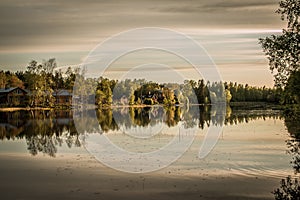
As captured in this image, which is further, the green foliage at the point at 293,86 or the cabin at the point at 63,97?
the cabin at the point at 63,97

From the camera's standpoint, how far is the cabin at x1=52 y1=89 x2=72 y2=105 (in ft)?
375

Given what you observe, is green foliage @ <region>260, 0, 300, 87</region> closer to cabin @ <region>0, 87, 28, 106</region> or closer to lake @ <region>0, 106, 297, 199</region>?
lake @ <region>0, 106, 297, 199</region>

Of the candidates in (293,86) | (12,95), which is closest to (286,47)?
(293,86)

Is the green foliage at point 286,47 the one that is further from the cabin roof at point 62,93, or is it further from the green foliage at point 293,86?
the cabin roof at point 62,93

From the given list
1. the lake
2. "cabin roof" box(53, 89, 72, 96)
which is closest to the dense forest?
"cabin roof" box(53, 89, 72, 96)

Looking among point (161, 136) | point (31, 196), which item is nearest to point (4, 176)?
point (31, 196)

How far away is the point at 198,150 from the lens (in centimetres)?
2789

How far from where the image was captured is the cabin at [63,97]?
375ft

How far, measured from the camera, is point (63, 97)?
116125mm

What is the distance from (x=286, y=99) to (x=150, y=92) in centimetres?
13710

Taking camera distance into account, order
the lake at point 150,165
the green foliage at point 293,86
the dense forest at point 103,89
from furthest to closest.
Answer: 1. the dense forest at point 103,89
2. the green foliage at point 293,86
3. the lake at point 150,165

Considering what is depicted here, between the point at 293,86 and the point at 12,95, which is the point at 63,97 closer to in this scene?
the point at 12,95

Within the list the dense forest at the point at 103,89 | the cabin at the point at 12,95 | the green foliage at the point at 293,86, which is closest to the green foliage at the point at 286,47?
the green foliage at the point at 293,86

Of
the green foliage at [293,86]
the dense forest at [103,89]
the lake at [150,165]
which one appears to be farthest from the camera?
the dense forest at [103,89]
